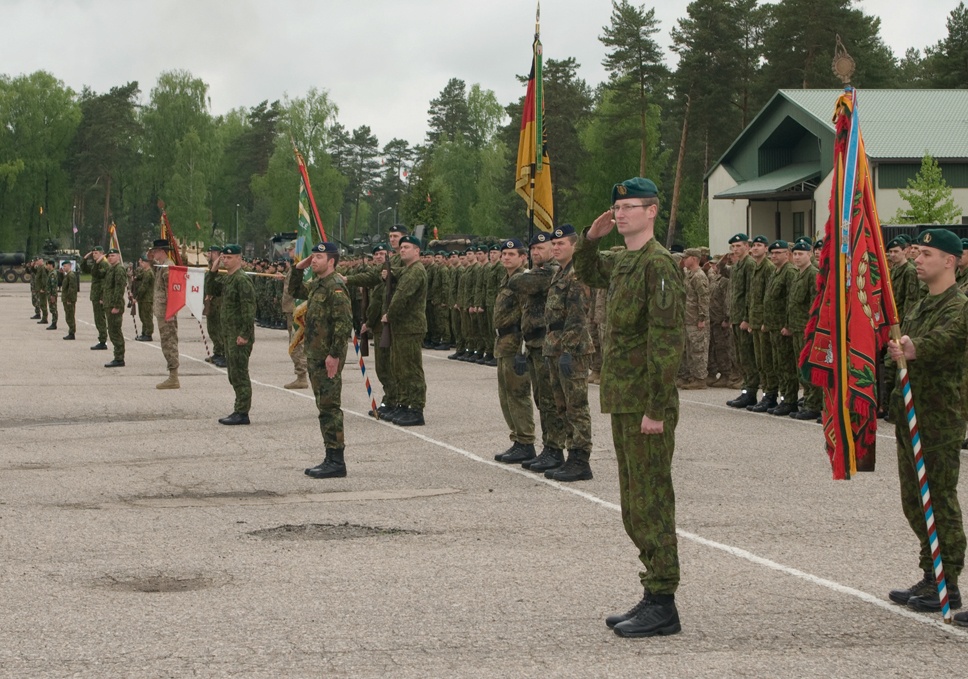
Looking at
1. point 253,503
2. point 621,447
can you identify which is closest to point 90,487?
point 253,503

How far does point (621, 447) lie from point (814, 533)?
8.49 ft

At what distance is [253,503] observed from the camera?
31.4ft

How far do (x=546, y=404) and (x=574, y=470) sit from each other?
818 mm

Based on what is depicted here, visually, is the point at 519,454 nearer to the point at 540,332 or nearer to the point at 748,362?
the point at 540,332

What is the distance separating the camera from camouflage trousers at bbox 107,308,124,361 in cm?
2277

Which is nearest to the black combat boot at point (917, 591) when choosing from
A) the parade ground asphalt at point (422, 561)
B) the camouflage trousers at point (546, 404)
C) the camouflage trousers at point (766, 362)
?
the parade ground asphalt at point (422, 561)

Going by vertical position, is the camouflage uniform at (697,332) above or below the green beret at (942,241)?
below

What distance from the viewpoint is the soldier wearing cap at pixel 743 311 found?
16.7m

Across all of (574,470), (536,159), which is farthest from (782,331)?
(574,470)

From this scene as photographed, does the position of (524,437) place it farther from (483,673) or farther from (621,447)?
(483,673)

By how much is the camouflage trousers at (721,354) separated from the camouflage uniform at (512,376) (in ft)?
27.6

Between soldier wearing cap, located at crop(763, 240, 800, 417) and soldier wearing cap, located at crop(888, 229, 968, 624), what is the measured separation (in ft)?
29.4

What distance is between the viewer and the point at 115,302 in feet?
75.8

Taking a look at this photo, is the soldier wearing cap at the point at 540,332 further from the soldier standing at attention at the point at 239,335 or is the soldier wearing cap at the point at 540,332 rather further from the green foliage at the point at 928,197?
the green foliage at the point at 928,197
